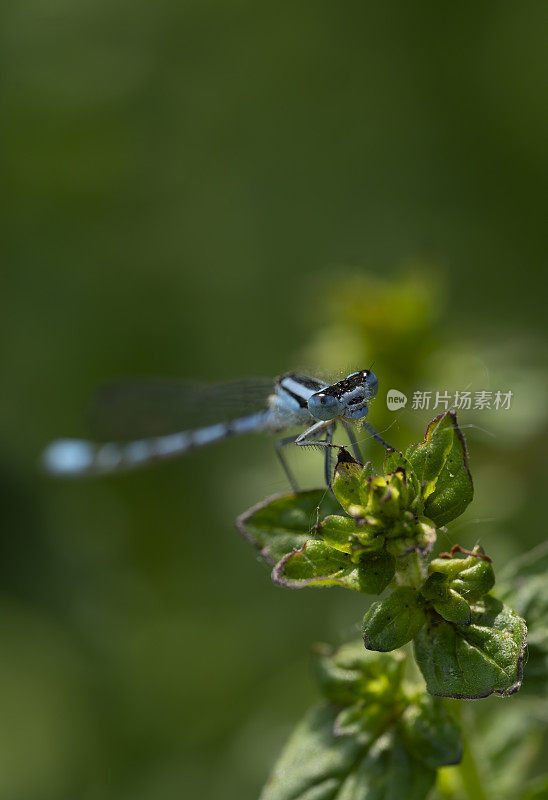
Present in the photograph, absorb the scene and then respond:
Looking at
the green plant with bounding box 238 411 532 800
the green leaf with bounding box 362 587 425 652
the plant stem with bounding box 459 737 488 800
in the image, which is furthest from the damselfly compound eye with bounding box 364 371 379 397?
the plant stem with bounding box 459 737 488 800

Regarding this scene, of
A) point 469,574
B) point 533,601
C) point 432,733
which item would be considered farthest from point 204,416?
point 469,574

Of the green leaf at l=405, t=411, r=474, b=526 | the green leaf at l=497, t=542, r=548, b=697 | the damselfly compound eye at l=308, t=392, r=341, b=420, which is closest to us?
the green leaf at l=405, t=411, r=474, b=526

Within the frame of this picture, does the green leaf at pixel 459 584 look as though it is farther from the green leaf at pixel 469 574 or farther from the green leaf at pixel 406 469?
the green leaf at pixel 406 469

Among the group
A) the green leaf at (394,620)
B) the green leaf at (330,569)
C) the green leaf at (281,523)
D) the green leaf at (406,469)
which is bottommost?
the green leaf at (394,620)

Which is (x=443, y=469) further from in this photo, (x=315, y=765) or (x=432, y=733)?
(x=315, y=765)

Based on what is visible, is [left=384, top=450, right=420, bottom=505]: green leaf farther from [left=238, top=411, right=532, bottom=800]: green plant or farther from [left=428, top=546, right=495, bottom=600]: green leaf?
[left=428, top=546, right=495, bottom=600]: green leaf

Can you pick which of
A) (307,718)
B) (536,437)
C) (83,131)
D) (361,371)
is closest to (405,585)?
(307,718)

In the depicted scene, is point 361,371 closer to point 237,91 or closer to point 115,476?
point 115,476

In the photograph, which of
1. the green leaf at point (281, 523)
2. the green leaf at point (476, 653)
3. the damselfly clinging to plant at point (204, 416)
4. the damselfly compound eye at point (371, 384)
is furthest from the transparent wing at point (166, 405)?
the green leaf at point (476, 653)
